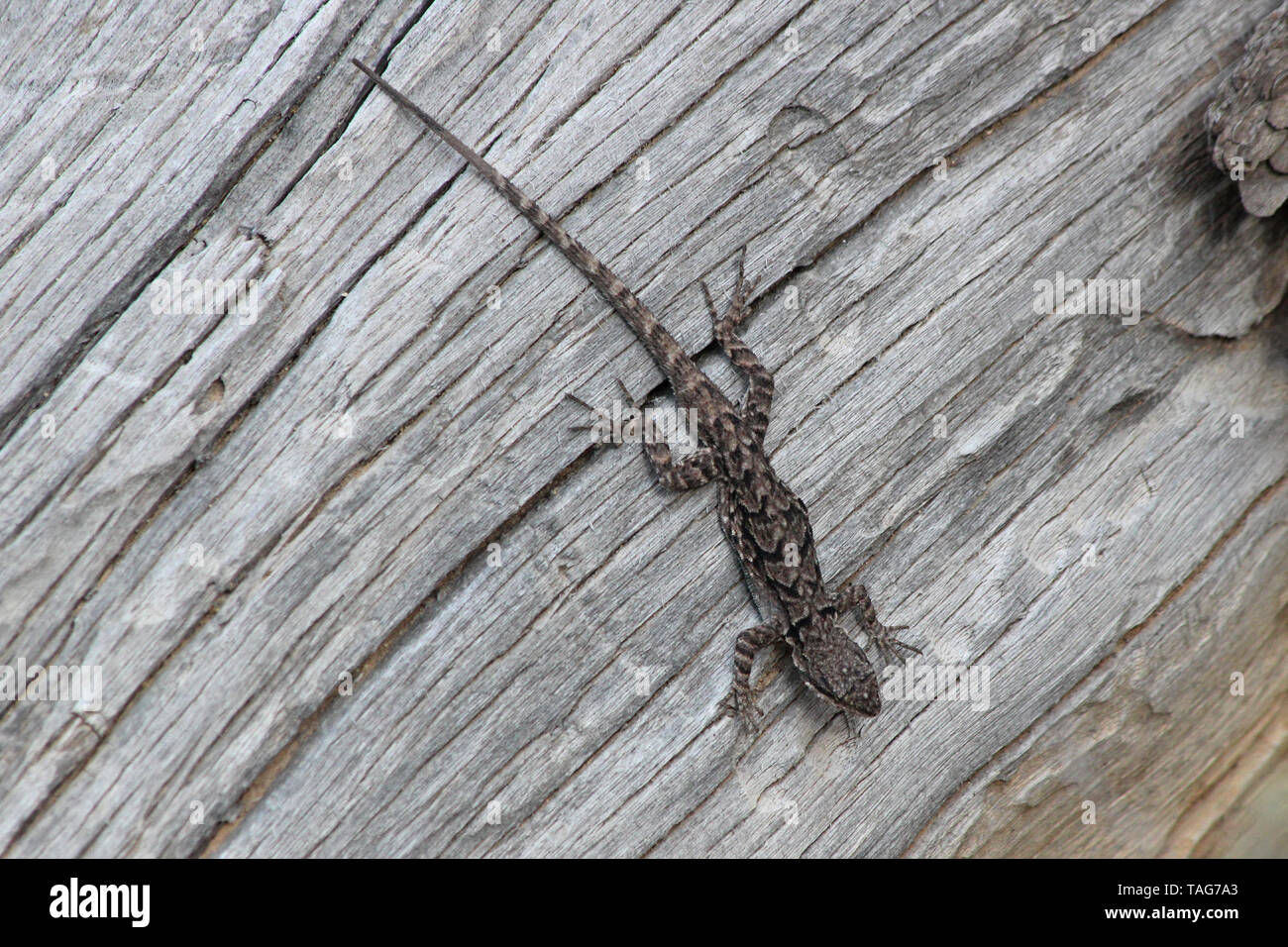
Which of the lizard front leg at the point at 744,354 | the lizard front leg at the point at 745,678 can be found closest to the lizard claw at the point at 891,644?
the lizard front leg at the point at 745,678

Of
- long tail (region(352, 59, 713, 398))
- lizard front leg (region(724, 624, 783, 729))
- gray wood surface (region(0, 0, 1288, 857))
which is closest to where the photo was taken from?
gray wood surface (region(0, 0, 1288, 857))

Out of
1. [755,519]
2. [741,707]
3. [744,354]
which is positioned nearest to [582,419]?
[744,354]

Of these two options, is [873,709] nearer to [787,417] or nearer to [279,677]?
[787,417]

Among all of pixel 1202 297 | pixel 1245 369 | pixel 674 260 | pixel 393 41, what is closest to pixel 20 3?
pixel 393 41

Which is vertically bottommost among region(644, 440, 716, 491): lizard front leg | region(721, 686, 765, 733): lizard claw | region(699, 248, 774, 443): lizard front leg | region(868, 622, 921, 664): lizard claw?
region(721, 686, 765, 733): lizard claw

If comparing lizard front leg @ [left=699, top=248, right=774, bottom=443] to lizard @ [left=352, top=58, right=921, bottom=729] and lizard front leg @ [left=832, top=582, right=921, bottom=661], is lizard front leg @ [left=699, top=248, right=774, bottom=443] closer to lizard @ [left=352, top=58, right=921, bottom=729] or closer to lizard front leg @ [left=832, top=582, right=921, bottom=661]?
lizard @ [left=352, top=58, right=921, bottom=729]

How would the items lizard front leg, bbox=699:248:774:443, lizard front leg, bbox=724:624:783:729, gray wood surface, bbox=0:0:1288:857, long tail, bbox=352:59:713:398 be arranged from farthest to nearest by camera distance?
lizard front leg, bbox=699:248:774:443, lizard front leg, bbox=724:624:783:729, long tail, bbox=352:59:713:398, gray wood surface, bbox=0:0:1288:857

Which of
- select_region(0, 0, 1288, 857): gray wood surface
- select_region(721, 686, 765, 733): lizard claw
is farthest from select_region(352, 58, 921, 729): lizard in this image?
select_region(0, 0, 1288, 857): gray wood surface

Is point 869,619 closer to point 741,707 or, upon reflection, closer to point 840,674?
point 840,674
